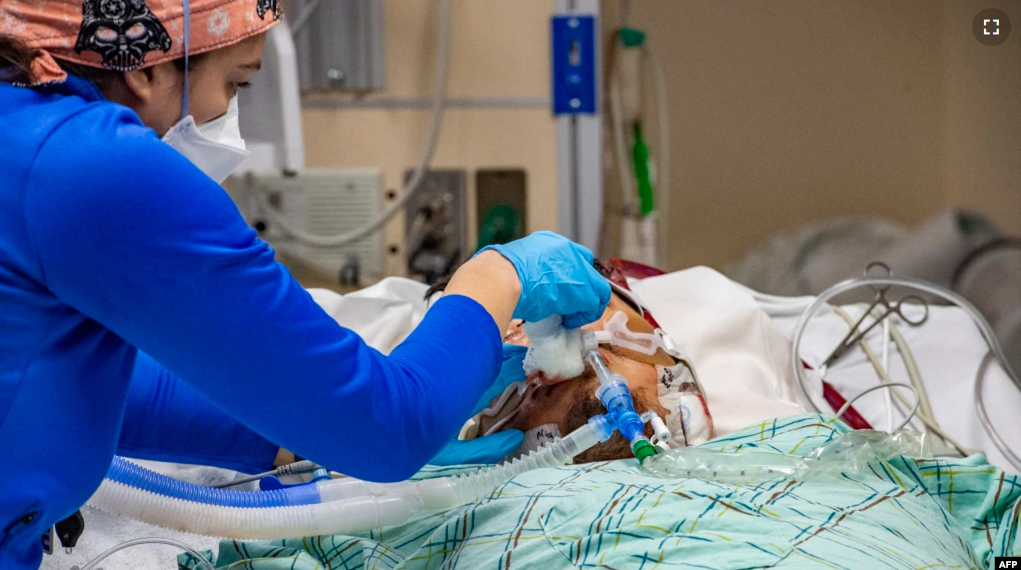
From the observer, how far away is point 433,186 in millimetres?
2604

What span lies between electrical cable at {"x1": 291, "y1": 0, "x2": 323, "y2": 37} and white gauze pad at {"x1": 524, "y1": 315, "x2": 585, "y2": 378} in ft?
5.16

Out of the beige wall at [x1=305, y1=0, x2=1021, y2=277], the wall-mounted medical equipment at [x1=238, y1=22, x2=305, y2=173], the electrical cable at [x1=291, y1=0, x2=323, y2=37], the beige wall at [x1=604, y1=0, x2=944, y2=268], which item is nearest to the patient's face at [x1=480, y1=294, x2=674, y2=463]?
the wall-mounted medical equipment at [x1=238, y1=22, x2=305, y2=173]

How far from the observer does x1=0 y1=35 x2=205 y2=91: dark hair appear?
2.68 feet

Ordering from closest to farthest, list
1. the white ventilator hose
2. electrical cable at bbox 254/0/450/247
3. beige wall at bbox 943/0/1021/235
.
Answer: the white ventilator hose, electrical cable at bbox 254/0/450/247, beige wall at bbox 943/0/1021/235

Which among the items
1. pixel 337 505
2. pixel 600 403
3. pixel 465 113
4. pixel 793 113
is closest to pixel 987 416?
pixel 600 403

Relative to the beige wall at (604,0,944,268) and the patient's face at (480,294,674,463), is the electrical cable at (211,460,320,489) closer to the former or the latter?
the patient's face at (480,294,674,463)

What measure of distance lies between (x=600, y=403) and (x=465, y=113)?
1.42 m

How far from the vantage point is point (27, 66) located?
82 centimetres

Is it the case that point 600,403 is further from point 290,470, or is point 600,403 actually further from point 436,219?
point 436,219

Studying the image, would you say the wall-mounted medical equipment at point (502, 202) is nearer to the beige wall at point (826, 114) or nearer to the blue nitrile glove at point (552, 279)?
the beige wall at point (826, 114)

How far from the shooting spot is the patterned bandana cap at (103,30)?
822mm

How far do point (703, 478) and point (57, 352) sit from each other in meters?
0.75

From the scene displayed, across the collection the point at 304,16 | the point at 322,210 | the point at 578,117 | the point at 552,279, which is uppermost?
the point at 304,16

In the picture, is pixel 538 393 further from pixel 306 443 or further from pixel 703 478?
pixel 306 443
